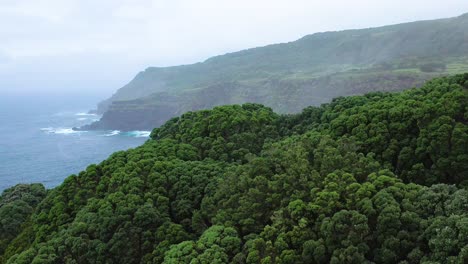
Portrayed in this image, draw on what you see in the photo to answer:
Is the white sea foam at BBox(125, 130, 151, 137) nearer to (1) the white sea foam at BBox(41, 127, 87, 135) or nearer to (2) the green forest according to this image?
(1) the white sea foam at BBox(41, 127, 87, 135)

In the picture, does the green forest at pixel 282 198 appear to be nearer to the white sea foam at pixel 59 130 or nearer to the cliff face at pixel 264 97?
the cliff face at pixel 264 97

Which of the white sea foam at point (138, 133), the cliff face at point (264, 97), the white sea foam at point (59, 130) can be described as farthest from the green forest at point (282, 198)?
the white sea foam at point (59, 130)

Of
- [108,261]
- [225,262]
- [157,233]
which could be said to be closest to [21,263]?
[108,261]

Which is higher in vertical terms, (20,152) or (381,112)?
(381,112)

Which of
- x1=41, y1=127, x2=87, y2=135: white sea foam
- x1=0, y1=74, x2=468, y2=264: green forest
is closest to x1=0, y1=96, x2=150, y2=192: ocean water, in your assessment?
x1=41, y1=127, x2=87, y2=135: white sea foam

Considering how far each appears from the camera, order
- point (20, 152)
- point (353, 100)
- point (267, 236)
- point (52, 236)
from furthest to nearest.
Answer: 1. point (20, 152)
2. point (353, 100)
3. point (52, 236)
4. point (267, 236)

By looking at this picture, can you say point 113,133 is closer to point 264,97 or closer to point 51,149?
point 51,149

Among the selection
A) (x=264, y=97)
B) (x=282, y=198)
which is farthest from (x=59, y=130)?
(x=282, y=198)

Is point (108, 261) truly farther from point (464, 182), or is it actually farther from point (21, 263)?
point (464, 182)
